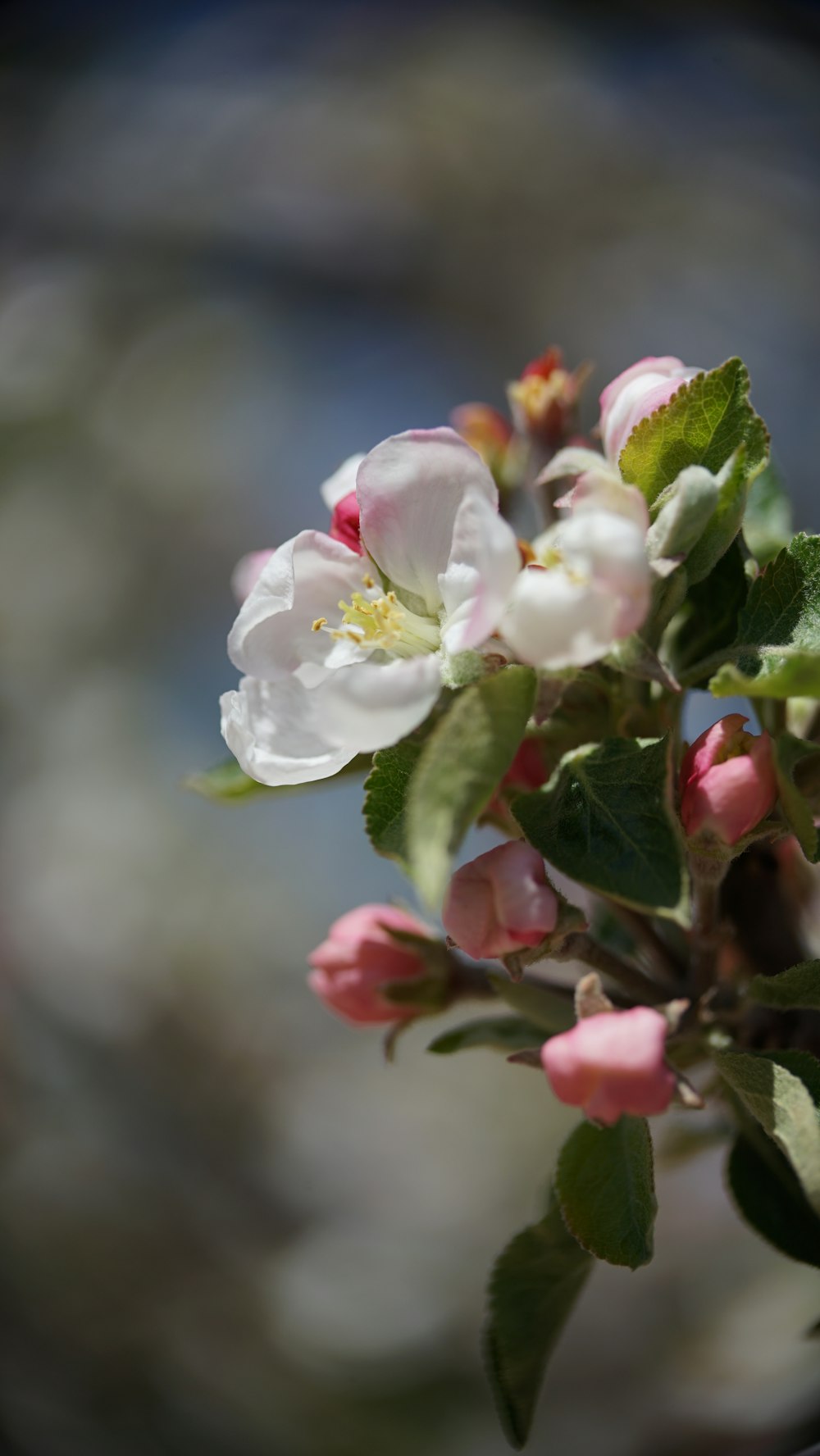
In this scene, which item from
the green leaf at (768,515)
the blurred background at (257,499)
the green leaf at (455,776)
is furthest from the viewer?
the blurred background at (257,499)

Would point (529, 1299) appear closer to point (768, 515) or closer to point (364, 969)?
point (364, 969)

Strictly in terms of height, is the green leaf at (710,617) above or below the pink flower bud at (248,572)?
below

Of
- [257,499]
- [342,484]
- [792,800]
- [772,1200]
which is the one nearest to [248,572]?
[342,484]

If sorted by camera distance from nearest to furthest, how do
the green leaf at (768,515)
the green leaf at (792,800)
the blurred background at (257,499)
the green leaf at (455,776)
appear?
the green leaf at (455,776) < the green leaf at (792,800) < the green leaf at (768,515) < the blurred background at (257,499)

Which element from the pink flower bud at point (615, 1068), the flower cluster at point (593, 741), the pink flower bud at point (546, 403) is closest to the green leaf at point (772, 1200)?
the flower cluster at point (593, 741)

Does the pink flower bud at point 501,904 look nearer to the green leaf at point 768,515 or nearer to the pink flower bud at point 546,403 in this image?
the green leaf at point 768,515

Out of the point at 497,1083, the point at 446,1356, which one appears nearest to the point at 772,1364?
the point at 446,1356
